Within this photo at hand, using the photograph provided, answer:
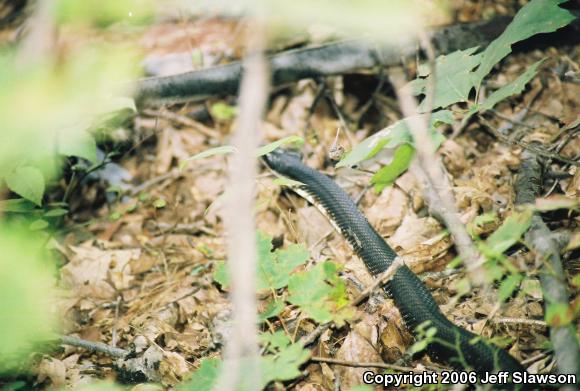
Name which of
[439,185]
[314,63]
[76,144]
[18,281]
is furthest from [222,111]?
[18,281]

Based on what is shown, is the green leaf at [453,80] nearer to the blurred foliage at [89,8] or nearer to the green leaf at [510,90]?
the green leaf at [510,90]

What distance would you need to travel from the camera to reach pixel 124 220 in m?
4.00

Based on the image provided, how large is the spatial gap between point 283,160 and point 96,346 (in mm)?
2265

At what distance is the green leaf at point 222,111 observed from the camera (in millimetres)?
4812

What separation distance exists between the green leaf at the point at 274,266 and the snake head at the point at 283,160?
175 centimetres

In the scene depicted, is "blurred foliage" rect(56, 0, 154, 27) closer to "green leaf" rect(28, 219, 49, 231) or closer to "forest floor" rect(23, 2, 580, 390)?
"forest floor" rect(23, 2, 580, 390)

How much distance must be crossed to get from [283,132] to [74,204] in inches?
91.7

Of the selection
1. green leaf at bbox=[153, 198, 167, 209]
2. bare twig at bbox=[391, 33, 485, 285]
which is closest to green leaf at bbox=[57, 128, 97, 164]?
green leaf at bbox=[153, 198, 167, 209]

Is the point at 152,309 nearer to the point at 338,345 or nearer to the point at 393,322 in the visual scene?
the point at 338,345

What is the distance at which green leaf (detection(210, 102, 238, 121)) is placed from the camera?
4812mm

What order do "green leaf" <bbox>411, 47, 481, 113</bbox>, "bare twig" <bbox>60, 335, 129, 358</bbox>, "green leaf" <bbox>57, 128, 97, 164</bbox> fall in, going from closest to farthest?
"green leaf" <bbox>411, 47, 481, 113</bbox>
"bare twig" <bbox>60, 335, 129, 358</bbox>
"green leaf" <bbox>57, 128, 97, 164</bbox>

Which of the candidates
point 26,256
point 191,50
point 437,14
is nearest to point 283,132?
point 191,50

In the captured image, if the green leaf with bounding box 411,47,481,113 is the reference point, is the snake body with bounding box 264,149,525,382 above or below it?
below

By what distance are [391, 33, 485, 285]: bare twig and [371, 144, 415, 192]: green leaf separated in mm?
53
